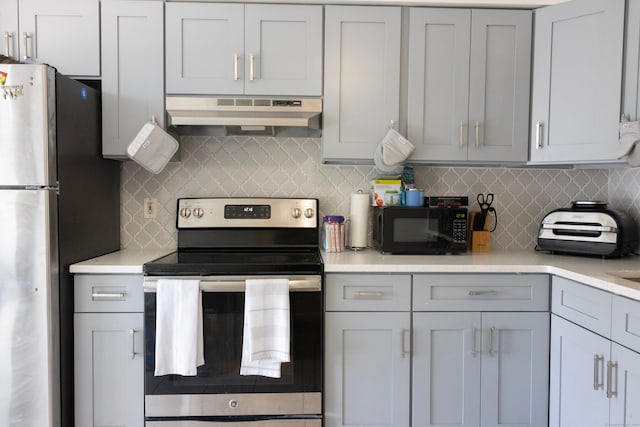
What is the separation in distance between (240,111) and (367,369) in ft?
4.46

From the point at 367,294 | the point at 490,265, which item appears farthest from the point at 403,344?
the point at 490,265

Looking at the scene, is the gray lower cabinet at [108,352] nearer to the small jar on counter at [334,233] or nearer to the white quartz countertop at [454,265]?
the white quartz countertop at [454,265]

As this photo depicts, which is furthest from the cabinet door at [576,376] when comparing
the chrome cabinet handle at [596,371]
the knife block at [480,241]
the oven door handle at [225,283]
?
the oven door handle at [225,283]

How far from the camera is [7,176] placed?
1.72 m

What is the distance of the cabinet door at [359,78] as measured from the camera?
214 cm

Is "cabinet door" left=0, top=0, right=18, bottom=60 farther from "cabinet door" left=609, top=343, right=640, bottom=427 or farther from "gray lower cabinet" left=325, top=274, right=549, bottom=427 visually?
"cabinet door" left=609, top=343, right=640, bottom=427

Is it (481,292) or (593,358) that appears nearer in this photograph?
(593,358)

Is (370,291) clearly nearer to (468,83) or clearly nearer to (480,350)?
(480,350)

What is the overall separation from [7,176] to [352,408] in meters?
1.75

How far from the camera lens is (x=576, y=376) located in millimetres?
1760

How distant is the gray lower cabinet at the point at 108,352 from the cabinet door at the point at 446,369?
1243 mm

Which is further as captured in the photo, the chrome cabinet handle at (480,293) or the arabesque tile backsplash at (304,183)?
the arabesque tile backsplash at (304,183)

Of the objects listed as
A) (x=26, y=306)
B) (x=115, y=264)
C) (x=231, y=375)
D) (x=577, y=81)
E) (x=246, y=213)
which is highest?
(x=577, y=81)

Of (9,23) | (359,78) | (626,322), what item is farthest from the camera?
(359,78)
